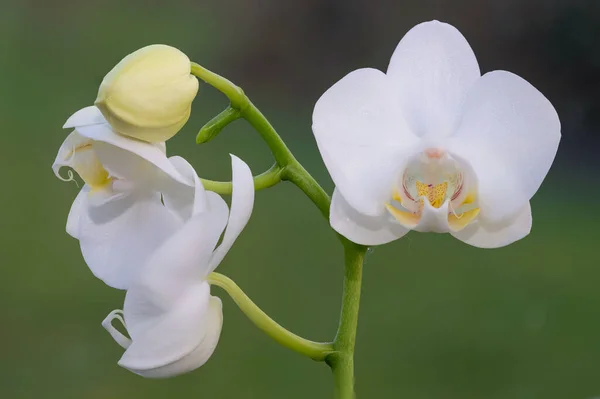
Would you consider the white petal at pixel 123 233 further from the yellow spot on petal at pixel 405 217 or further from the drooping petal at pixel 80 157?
the yellow spot on petal at pixel 405 217

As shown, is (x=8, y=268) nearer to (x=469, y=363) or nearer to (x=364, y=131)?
(x=469, y=363)

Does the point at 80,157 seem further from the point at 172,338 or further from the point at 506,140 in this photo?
the point at 506,140

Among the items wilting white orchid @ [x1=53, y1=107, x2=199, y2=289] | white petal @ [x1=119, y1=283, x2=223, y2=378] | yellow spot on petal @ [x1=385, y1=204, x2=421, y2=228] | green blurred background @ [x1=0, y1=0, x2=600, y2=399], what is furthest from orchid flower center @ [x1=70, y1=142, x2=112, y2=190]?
green blurred background @ [x1=0, y1=0, x2=600, y2=399]

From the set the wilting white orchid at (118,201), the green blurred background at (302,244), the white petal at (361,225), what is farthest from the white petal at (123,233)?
the green blurred background at (302,244)

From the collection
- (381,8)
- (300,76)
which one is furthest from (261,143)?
(381,8)

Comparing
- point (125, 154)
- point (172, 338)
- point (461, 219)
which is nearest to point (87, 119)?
point (125, 154)

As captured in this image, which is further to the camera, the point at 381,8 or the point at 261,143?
the point at 381,8

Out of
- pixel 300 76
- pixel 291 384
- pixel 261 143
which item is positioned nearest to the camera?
pixel 291 384
